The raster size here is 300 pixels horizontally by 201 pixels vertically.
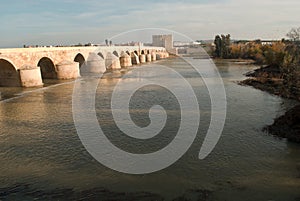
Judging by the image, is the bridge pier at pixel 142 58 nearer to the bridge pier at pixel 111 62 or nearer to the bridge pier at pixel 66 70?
the bridge pier at pixel 111 62

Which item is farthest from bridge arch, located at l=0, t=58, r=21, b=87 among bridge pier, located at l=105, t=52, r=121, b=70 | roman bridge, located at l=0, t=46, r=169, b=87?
bridge pier, located at l=105, t=52, r=121, b=70

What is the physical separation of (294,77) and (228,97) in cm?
484

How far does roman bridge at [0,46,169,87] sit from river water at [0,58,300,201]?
10356 mm

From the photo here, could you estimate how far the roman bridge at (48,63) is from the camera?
971 inches

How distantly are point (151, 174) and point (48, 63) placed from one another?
87.6 ft

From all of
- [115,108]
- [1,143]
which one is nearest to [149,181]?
[1,143]

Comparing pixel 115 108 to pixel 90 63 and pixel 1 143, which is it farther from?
pixel 90 63

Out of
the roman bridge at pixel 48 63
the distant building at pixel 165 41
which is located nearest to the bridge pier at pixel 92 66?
the roman bridge at pixel 48 63

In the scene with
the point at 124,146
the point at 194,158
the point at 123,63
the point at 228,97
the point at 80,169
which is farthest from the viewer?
the point at 123,63

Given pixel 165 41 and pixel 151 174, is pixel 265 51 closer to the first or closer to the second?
pixel 151 174

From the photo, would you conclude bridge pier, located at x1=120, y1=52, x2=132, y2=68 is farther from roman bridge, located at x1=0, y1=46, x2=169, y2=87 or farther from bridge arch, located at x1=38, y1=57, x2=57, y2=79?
bridge arch, located at x1=38, y1=57, x2=57, y2=79

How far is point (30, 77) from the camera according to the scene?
25.2 m

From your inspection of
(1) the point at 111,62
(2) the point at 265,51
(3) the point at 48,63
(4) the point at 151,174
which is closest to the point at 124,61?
(1) the point at 111,62

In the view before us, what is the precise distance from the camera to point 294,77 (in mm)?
19781
